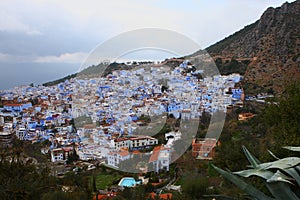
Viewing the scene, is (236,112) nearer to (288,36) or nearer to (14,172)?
(288,36)

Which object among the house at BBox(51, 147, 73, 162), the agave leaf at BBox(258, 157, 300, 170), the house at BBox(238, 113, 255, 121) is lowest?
the house at BBox(51, 147, 73, 162)

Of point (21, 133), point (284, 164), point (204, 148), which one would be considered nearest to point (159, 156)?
point (204, 148)

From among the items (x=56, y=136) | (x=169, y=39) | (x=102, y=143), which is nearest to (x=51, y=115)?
(x=56, y=136)

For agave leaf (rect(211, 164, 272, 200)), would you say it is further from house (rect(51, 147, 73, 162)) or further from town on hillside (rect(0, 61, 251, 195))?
house (rect(51, 147, 73, 162))

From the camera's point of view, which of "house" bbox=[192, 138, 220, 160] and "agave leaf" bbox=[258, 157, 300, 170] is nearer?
"agave leaf" bbox=[258, 157, 300, 170]

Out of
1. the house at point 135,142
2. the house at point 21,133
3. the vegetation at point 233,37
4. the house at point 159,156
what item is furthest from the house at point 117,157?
the vegetation at point 233,37

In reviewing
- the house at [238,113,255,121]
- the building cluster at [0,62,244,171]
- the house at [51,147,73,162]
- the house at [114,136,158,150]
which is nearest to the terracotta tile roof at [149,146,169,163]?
the building cluster at [0,62,244,171]

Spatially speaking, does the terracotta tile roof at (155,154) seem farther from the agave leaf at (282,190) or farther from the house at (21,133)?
the house at (21,133)
